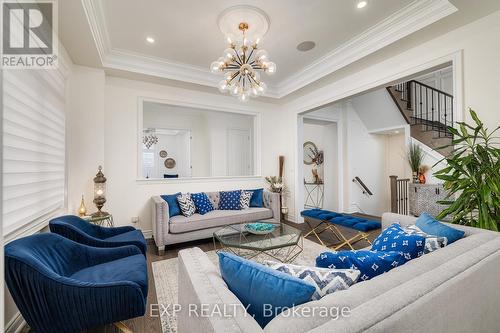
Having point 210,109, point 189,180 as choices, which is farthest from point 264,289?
point 210,109

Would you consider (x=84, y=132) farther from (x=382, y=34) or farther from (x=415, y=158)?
(x=415, y=158)

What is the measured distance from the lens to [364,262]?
105cm

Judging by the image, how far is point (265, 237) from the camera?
2.85 m

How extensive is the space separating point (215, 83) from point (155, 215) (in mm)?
2503

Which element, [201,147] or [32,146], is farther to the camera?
[201,147]

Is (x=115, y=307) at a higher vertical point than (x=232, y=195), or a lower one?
lower

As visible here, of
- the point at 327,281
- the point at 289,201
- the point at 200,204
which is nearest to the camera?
the point at 327,281


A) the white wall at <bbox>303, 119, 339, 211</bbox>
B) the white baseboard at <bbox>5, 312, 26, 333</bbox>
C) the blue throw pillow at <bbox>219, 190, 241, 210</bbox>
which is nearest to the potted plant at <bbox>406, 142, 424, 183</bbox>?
the white wall at <bbox>303, 119, 339, 211</bbox>

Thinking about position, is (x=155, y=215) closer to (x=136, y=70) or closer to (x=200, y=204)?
(x=200, y=204)

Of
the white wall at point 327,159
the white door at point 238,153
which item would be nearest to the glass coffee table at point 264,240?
the white door at point 238,153

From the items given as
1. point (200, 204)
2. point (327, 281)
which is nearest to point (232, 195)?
point (200, 204)

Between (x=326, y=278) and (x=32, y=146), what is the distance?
8.46ft

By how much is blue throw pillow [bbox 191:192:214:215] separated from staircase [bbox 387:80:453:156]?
4701mm

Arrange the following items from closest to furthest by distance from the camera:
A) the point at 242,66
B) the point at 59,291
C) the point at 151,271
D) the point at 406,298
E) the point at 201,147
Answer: the point at 406,298, the point at 59,291, the point at 242,66, the point at 151,271, the point at 201,147
